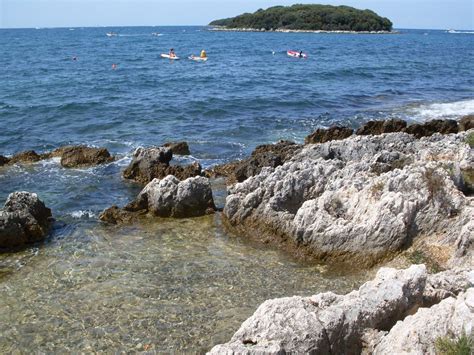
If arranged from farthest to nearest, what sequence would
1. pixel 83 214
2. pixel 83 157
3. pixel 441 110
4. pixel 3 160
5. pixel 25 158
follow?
1. pixel 441 110
2. pixel 25 158
3. pixel 83 157
4. pixel 3 160
5. pixel 83 214

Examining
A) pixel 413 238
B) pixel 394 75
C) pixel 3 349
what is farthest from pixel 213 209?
pixel 394 75

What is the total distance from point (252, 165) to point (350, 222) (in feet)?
22.8

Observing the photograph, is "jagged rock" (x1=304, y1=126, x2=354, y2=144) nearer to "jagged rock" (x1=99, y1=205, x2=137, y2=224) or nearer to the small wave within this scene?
"jagged rock" (x1=99, y1=205, x2=137, y2=224)

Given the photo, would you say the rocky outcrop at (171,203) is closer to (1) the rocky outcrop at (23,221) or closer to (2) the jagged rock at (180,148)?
(1) the rocky outcrop at (23,221)

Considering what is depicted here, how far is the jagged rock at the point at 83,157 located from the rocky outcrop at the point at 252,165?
5.67m

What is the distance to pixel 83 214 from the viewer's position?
18484mm

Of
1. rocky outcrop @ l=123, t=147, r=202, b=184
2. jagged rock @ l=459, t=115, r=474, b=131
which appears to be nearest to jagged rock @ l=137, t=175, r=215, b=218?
rocky outcrop @ l=123, t=147, r=202, b=184

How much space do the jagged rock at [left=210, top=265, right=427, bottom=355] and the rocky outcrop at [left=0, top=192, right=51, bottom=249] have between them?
31.8ft

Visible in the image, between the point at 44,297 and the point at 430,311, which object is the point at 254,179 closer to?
the point at 44,297

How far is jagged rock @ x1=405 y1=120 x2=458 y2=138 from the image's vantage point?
26.3 meters

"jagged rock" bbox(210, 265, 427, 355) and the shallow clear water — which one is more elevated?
"jagged rock" bbox(210, 265, 427, 355)

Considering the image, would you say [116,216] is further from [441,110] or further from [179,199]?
[441,110]

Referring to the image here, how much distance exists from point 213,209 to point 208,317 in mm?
6669

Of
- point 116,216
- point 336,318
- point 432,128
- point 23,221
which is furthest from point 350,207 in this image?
point 432,128
